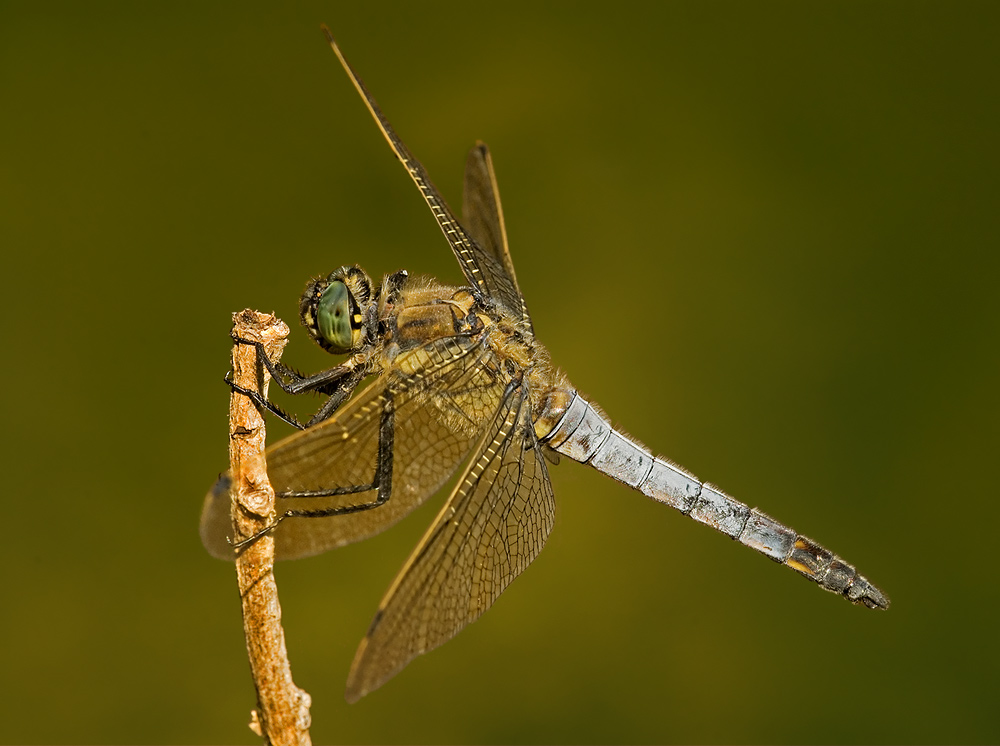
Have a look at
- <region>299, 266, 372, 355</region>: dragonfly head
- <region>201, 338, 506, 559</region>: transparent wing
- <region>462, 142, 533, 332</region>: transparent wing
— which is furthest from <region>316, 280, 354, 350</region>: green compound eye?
<region>462, 142, 533, 332</region>: transparent wing

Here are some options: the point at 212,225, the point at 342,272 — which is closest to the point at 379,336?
the point at 342,272

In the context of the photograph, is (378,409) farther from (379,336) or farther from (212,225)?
(212,225)

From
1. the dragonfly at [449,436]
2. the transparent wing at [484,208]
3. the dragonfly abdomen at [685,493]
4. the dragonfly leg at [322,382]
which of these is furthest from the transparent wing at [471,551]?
the transparent wing at [484,208]

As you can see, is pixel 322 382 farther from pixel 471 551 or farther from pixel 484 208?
pixel 484 208

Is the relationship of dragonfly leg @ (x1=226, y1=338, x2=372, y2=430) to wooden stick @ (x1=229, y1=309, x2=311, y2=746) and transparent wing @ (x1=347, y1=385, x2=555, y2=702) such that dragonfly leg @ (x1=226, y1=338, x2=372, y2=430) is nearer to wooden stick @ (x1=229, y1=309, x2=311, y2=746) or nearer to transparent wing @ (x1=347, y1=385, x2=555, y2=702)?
wooden stick @ (x1=229, y1=309, x2=311, y2=746)

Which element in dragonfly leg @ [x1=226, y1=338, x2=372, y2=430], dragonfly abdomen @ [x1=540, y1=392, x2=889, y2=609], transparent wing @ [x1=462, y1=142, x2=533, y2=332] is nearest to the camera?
dragonfly leg @ [x1=226, y1=338, x2=372, y2=430]
